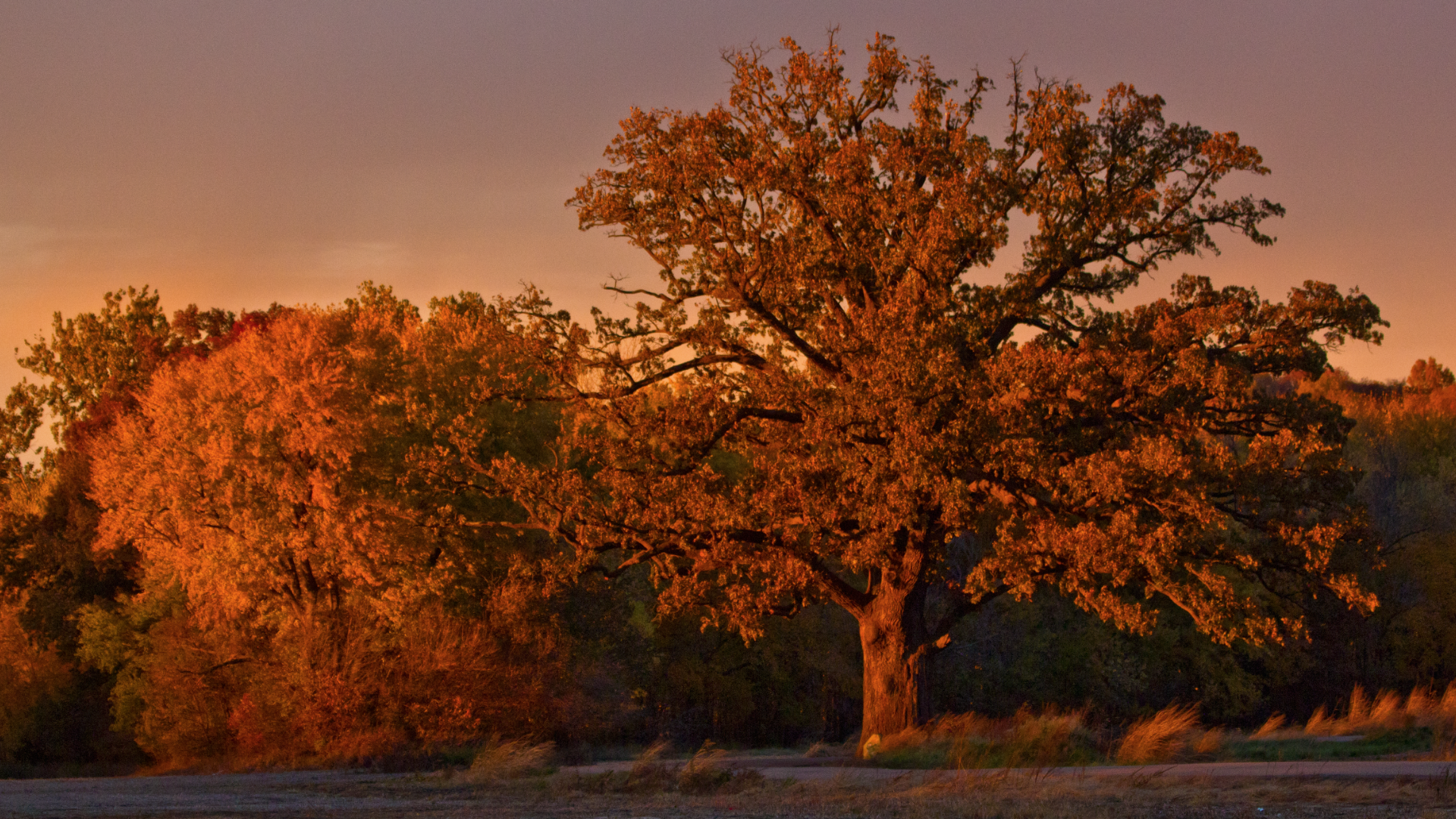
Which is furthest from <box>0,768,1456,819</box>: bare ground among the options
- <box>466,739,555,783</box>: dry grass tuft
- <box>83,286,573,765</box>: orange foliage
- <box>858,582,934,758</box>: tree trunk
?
<box>83,286,573,765</box>: orange foliage

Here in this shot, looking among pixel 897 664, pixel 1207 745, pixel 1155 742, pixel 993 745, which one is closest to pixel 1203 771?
pixel 1155 742

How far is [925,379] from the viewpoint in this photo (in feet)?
74.0

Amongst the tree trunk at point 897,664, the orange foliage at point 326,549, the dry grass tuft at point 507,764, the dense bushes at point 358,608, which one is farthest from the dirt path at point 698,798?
the orange foliage at point 326,549

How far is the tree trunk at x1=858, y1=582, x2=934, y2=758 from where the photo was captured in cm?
2623

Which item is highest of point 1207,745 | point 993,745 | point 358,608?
point 358,608

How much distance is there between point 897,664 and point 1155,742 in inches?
239

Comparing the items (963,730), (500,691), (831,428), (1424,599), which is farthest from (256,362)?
(1424,599)

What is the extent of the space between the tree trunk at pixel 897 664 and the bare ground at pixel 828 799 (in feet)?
19.3

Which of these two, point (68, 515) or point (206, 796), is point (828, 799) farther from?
point (68, 515)

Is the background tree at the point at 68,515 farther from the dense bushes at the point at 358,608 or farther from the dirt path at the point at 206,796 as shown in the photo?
the dirt path at the point at 206,796

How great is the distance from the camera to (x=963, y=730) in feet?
79.5

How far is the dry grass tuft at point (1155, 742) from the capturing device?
21.1 m

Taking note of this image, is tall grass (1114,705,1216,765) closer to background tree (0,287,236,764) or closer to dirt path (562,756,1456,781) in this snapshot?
dirt path (562,756,1456,781)

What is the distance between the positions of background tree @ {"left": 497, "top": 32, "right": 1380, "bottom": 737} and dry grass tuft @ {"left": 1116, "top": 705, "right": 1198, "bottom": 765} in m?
1.81
